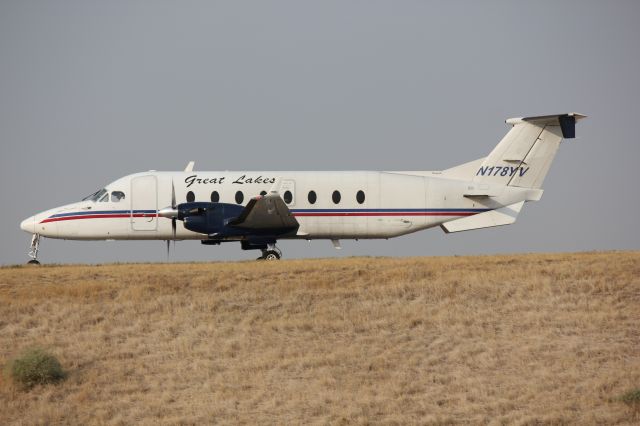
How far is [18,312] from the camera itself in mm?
27125

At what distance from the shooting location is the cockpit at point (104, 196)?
1499 inches

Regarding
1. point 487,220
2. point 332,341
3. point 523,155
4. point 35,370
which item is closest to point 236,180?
point 487,220

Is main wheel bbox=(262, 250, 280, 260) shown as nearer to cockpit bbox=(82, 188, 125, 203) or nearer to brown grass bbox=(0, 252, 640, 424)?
brown grass bbox=(0, 252, 640, 424)

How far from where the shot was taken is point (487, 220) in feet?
126

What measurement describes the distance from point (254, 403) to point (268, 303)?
630 centimetres

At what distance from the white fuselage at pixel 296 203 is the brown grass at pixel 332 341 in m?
5.56

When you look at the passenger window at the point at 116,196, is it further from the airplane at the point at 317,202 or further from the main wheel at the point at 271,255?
the main wheel at the point at 271,255

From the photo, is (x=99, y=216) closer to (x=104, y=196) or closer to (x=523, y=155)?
(x=104, y=196)

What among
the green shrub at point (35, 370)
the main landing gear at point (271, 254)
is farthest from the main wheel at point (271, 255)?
the green shrub at point (35, 370)

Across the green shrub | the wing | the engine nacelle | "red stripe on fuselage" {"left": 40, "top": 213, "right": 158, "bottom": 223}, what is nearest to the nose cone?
"red stripe on fuselage" {"left": 40, "top": 213, "right": 158, "bottom": 223}

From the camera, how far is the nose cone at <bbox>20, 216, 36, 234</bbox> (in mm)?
38094

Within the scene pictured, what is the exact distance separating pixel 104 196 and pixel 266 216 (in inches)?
288

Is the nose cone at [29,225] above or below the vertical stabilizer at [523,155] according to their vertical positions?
below

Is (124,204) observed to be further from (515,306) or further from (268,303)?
(515,306)
